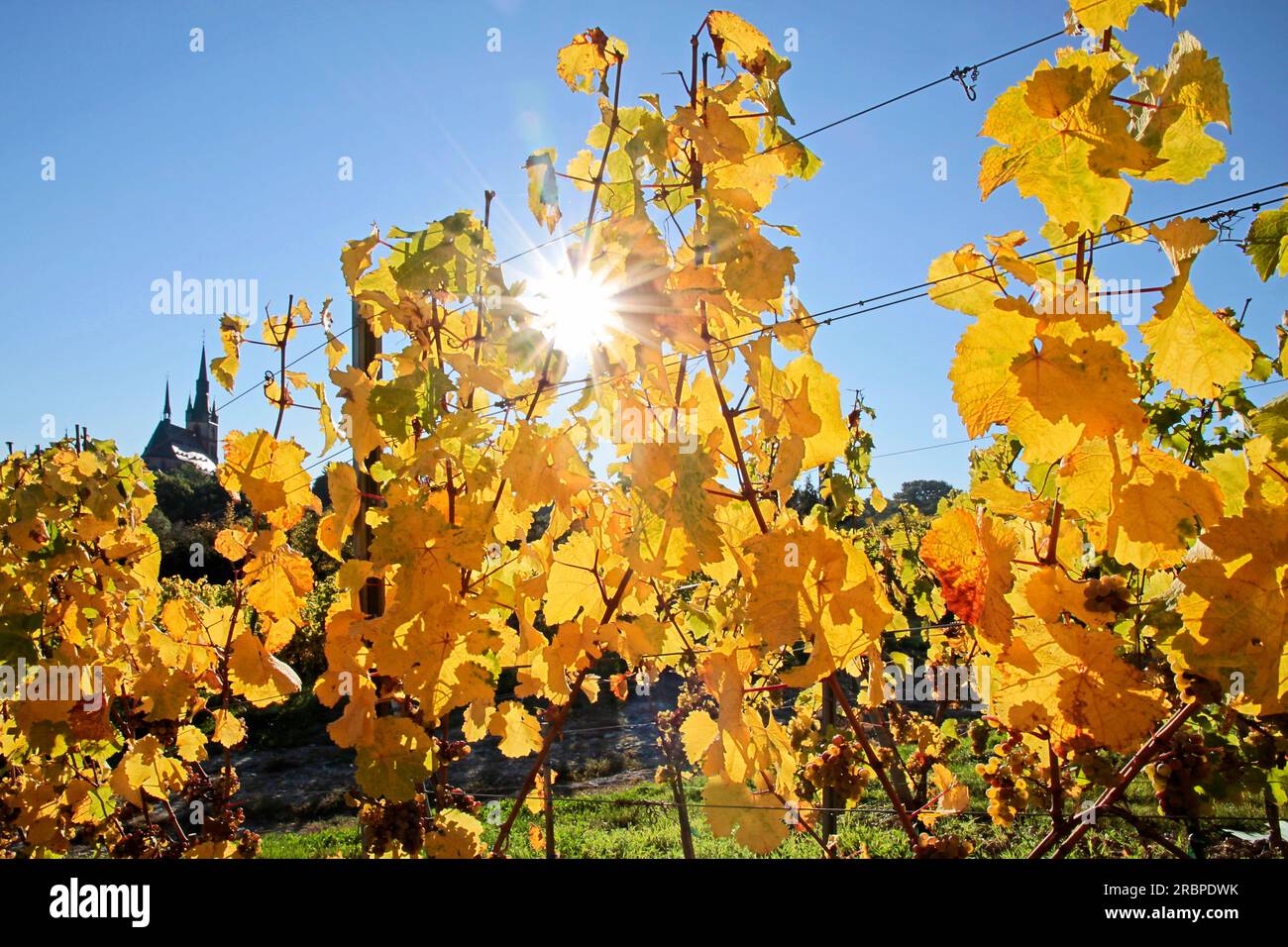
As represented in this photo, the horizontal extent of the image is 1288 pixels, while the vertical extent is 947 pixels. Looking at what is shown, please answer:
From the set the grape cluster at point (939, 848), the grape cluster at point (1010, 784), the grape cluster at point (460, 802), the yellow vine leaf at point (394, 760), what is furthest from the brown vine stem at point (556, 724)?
the grape cluster at point (1010, 784)

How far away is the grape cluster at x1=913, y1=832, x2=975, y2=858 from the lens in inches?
48.4

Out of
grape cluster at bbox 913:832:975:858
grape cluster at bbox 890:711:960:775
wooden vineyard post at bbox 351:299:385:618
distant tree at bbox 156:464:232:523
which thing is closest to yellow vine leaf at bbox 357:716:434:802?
wooden vineyard post at bbox 351:299:385:618

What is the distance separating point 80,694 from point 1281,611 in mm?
2772

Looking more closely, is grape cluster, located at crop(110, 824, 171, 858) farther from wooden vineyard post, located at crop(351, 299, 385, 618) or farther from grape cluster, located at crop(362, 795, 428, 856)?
grape cluster, located at crop(362, 795, 428, 856)

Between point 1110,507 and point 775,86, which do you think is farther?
point 775,86

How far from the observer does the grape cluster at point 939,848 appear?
1229 millimetres

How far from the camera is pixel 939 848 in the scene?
1295 millimetres

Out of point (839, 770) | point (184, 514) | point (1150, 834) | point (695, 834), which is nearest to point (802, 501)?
point (695, 834)
